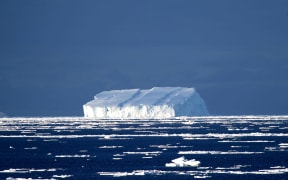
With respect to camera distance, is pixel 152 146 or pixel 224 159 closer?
pixel 224 159

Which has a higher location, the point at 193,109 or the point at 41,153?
the point at 193,109

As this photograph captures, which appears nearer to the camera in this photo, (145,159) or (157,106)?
(145,159)

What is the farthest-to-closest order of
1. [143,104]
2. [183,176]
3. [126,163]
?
1. [143,104]
2. [126,163]
3. [183,176]

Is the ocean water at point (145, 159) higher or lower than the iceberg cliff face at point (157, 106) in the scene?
lower

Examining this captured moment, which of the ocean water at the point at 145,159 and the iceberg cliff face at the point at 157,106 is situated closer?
the ocean water at the point at 145,159

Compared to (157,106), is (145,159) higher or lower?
lower

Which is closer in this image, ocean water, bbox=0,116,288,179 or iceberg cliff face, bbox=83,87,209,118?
ocean water, bbox=0,116,288,179

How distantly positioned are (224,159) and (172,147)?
1503cm

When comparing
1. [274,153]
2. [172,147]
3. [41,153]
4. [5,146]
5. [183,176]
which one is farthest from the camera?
[5,146]

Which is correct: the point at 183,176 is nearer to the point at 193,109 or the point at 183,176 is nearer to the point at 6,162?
the point at 6,162

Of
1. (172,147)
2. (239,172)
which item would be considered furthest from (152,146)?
(239,172)

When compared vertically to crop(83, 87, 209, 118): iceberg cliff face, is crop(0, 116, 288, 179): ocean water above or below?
below

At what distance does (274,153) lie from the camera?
6444cm

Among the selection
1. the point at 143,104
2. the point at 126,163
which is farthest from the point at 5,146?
the point at 143,104
